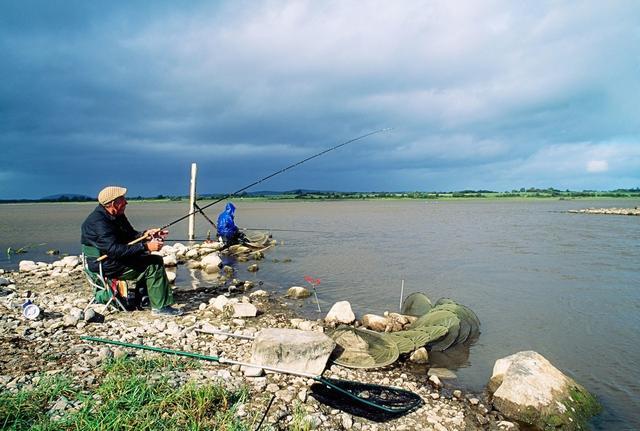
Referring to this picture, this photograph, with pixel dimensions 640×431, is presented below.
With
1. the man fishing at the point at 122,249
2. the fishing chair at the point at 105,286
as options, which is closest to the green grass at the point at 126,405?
the man fishing at the point at 122,249

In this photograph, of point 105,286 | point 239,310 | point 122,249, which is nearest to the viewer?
point 122,249

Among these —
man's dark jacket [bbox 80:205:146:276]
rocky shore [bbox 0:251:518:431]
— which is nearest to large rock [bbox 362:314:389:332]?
rocky shore [bbox 0:251:518:431]

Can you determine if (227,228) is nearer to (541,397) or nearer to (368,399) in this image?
(368,399)

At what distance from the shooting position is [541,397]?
4547 millimetres

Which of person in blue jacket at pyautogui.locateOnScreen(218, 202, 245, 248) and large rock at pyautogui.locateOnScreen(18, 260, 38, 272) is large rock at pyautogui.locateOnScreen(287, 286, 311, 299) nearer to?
person in blue jacket at pyautogui.locateOnScreen(218, 202, 245, 248)

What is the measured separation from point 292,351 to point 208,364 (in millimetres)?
1112

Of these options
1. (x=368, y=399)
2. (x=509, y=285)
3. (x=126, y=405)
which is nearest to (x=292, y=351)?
(x=368, y=399)

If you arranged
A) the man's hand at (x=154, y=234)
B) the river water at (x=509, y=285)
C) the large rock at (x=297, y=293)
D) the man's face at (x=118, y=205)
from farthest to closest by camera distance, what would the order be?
the large rock at (x=297, y=293)
the man's hand at (x=154, y=234)
the man's face at (x=118, y=205)
the river water at (x=509, y=285)

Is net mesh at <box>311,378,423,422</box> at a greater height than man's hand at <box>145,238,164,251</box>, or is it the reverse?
man's hand at <box>145,238,164,251</box>

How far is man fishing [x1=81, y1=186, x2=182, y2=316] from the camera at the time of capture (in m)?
6.56

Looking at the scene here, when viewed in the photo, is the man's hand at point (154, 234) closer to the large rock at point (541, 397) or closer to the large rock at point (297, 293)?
the large rock at point (297, 293)

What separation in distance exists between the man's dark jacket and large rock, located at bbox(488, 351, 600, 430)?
19.3 feet

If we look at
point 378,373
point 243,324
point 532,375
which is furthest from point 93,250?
point 532,375

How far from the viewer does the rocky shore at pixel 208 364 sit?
13.5 ft
